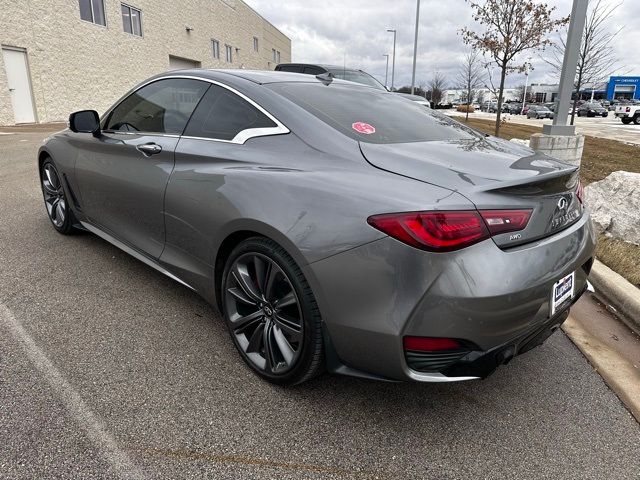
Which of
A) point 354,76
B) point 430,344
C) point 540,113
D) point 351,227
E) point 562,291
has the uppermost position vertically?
point 354,76

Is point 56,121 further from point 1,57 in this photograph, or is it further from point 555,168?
point 555,168

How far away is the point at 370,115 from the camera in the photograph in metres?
2.71

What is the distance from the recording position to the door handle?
9.69ft

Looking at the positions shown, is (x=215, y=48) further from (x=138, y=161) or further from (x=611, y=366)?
(x=611, y=366)

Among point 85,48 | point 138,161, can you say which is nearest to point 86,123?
point 138,161

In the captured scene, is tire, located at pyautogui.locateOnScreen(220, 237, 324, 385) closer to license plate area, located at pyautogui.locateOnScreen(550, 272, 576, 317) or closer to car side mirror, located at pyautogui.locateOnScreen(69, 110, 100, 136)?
license plate area, located at pyautogui.locateOnScreen(550, 272, 576, 317)

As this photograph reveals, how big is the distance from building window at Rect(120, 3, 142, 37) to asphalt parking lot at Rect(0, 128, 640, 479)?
24.7 meters

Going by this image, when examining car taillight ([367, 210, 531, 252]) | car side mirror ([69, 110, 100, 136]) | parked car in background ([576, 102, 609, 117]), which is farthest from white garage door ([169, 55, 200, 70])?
parked car in background ([576, 102, 609, 117])

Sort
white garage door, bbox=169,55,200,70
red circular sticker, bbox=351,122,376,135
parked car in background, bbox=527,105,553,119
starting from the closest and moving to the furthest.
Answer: red circular sticker, bbox=351,122,376,135 → white garage door, bbox=169,55,200,70 → parked car in background, bbox=527,105,553,119

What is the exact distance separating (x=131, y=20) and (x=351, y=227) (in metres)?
27.0

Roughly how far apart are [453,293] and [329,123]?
43.2 inches

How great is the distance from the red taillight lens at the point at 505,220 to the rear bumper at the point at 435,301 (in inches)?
3.2

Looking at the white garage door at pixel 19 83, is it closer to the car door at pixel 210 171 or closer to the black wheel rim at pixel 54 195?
the black wheel rim at pixel 54 195

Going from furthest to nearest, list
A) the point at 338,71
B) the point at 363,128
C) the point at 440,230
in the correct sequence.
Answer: the point at 338,71, the point at 363,128, the point at 440,230
